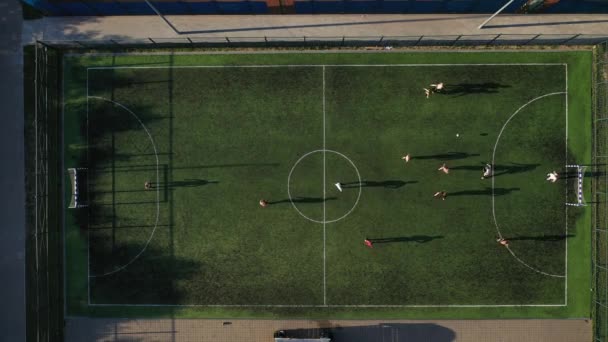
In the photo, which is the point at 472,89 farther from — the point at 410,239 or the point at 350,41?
the point at 410,239

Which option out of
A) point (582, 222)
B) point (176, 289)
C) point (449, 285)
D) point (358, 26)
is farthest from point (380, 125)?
point (176, 289)

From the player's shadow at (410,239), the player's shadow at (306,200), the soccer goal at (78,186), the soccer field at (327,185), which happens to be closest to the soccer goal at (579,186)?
the soccer field at (327,185)

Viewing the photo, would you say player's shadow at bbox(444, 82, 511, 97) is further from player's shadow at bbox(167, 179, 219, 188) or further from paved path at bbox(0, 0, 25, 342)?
paved path at bbox(0, 0, 25, 342)

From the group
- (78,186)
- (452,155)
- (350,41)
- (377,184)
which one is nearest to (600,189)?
(452,155)

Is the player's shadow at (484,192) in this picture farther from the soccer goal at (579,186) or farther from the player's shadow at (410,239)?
the soccer goal at (579,186)

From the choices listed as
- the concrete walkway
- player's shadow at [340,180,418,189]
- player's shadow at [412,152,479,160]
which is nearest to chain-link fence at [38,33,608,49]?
the concrete walkway
